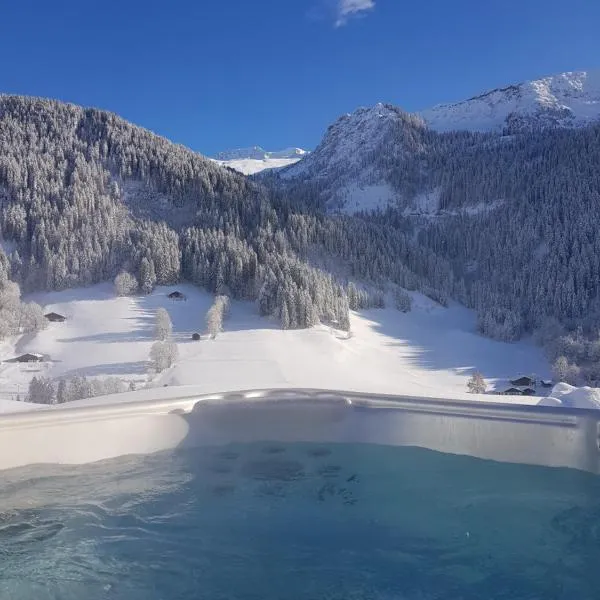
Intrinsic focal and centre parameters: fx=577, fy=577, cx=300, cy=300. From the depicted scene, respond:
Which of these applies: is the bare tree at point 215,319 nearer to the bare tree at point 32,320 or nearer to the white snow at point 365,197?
the bare tree at point 32,320

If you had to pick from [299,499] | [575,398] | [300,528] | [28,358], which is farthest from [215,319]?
[300,528]

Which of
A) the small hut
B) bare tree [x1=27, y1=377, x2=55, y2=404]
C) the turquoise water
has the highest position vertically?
the turquoise water

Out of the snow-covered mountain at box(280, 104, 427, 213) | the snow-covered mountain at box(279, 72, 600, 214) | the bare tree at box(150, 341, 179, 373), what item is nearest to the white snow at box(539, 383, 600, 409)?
the bare tree at box(150, 341, 179, 373)

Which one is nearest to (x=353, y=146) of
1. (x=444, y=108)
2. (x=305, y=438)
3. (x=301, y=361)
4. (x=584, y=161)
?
(x=444, y=108)

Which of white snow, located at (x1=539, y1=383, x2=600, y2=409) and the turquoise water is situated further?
white snow, located at (x1=539, y1=383, x2=600, y2=409)

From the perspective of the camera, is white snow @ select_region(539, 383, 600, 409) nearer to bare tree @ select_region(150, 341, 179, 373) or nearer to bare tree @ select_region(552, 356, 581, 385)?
bare tree @ select_region(150, 341, 179, 373)

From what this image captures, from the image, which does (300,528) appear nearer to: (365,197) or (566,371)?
(566,371)
